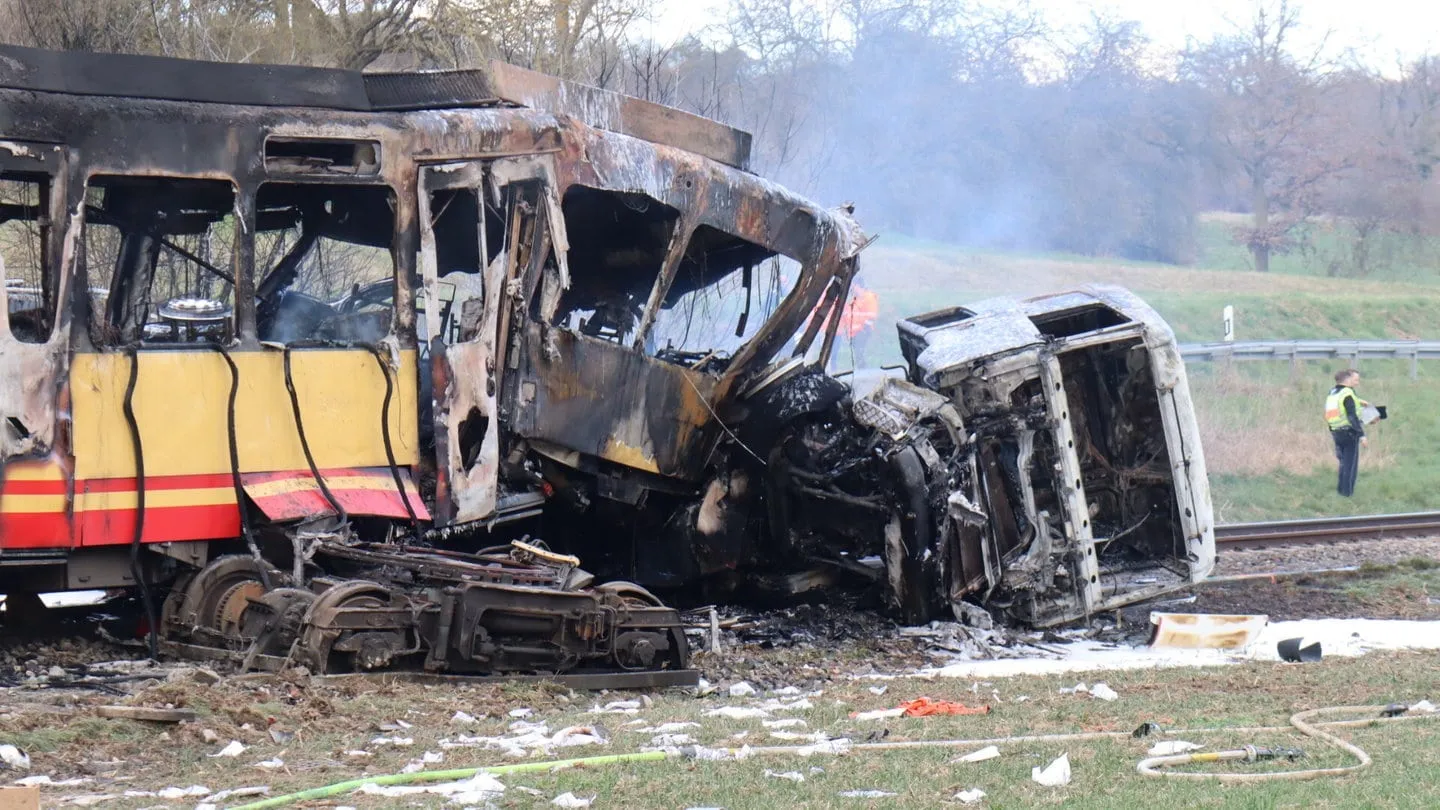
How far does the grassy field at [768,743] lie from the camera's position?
4727 millimetres

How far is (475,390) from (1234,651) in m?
4.69

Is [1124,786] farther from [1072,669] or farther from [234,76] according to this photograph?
[234,76]

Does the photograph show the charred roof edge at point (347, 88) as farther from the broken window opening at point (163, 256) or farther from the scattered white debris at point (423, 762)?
the scattered white debris at point (423, 762)

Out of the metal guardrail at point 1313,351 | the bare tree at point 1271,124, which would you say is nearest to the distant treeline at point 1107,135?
the bare tree at point 1271,124

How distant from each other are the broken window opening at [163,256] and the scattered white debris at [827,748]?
351cm

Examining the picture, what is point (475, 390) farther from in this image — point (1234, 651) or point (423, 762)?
point (1234, 651)

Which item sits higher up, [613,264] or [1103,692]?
[613,264]

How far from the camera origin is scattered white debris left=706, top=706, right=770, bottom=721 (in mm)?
6416

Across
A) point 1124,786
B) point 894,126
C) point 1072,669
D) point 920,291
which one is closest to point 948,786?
point 1124,786

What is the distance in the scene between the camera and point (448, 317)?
319 inches

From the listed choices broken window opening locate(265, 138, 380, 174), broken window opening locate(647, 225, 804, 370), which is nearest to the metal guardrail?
broken window opening locate(647, 225, 804, 370)

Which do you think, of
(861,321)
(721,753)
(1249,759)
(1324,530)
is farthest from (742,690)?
(861,321)

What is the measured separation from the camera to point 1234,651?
9.16 m

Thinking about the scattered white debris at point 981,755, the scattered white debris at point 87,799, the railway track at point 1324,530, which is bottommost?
the railway track at point 1324,530
